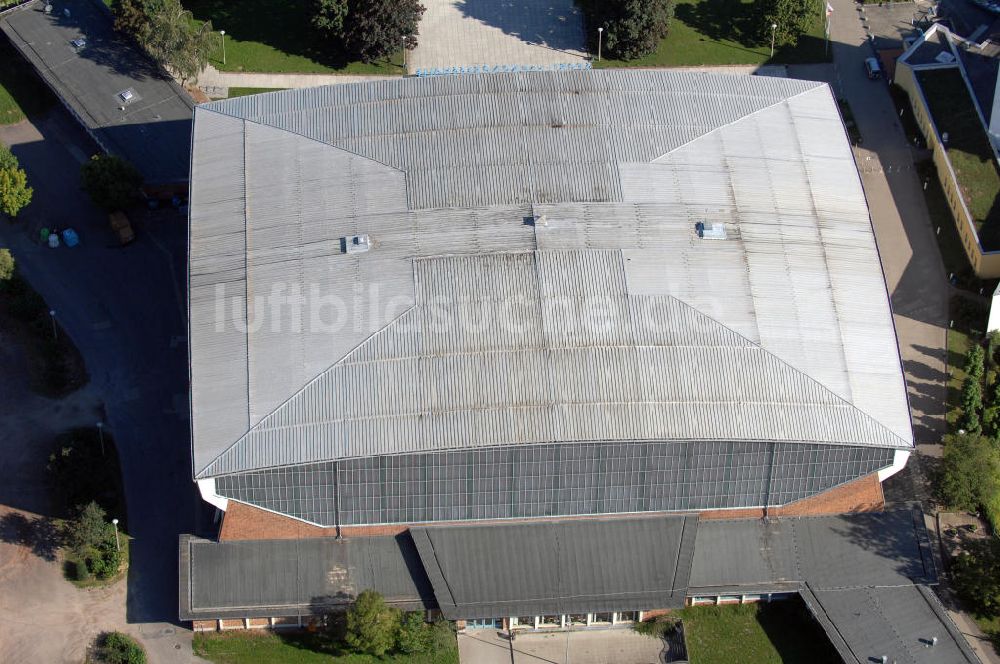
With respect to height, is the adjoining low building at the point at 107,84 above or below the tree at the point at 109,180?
above

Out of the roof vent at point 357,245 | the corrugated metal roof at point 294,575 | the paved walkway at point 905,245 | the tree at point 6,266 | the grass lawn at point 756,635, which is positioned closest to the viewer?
the corrugated metal roof at point 294,575

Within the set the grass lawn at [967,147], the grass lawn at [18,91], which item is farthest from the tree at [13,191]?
the grass lawn at [967,147]

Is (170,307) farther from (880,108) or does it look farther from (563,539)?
(880,108)

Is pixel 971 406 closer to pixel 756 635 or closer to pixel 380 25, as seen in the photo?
pixel 756 635

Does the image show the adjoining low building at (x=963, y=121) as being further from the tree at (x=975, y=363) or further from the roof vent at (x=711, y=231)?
the roof vent at (x=711, y=231)

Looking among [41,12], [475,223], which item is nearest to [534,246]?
[475,223]
